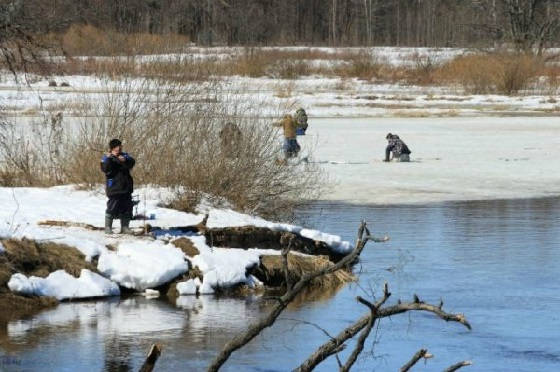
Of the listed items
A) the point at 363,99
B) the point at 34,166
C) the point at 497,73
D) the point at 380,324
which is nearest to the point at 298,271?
the point at 380,324

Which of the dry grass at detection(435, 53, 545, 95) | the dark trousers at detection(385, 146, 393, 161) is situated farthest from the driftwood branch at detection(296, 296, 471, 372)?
the dry grass at detection(435, 53, 545, 95)

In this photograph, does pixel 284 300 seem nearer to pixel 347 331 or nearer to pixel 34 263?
pixel 347 331

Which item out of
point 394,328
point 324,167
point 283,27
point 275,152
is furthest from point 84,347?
point 283,27

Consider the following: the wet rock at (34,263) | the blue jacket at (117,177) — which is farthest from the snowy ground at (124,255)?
the blue jacket at (117,177)

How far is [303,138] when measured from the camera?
31.8 metres

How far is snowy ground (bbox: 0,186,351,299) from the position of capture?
13.5 metres

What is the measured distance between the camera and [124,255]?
14141mm

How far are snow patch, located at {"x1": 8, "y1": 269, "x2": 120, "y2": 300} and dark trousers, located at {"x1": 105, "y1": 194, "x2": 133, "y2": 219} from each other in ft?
3.99

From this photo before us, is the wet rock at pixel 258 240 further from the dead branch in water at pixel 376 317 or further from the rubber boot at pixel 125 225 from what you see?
the dead branch in water at pixel 376 317

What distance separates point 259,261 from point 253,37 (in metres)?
51.0

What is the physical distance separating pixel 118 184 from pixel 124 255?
0.96 m

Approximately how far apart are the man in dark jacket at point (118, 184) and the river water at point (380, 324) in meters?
1.62

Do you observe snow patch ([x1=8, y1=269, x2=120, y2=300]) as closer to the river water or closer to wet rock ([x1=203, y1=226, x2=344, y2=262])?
the river water

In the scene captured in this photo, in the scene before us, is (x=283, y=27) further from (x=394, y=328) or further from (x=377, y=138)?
(x=394, y=328)
